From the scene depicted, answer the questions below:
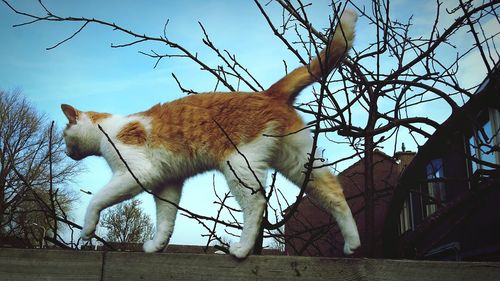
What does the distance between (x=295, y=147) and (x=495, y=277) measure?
903 millimetres

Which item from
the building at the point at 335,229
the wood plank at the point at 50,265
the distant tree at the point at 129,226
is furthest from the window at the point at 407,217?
the wood plank at the point at 50,265

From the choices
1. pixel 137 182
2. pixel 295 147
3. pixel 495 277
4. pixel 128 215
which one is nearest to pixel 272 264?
pixel 295 147

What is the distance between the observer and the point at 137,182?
1751 mm

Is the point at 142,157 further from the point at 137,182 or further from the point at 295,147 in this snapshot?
the point at 295,147

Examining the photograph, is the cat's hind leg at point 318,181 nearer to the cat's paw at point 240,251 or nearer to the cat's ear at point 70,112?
the cat's paw at point 240,251

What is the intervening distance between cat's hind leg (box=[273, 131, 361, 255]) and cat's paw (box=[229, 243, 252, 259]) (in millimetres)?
401

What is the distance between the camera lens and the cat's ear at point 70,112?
2.10 metres

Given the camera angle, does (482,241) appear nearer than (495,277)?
No

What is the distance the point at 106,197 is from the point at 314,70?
43.5 inches

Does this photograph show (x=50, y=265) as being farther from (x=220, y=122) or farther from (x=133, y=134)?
(x=220, y=122)

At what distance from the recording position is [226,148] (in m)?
1.79

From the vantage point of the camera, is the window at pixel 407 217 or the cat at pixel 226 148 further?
the window at pixel 407 217

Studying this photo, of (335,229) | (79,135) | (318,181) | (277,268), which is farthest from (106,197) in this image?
(335,229)

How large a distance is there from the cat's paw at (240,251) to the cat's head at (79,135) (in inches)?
35.4
